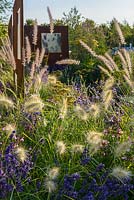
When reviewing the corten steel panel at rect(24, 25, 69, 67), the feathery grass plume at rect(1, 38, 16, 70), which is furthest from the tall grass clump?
the corten steel panel at rect(24, 25, 69, 67)

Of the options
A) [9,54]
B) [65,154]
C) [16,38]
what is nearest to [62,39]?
[16,38]

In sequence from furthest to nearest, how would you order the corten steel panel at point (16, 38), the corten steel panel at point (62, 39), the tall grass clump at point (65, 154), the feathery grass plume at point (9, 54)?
the corten steel panel at point (62, 39), the corten steel panel at point (16, 38), the feathery grass plume at point (9, 54), the tall grass clump at point (65, 154)

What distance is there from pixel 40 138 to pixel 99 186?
0.59 m

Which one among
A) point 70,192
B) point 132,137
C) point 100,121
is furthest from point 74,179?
point 100,121

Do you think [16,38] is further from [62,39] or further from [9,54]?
[62,39]

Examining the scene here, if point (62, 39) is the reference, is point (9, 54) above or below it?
above

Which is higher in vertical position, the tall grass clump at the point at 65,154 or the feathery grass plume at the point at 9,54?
the feathery grass plume at the point at 9,54

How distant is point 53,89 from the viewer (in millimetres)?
5312

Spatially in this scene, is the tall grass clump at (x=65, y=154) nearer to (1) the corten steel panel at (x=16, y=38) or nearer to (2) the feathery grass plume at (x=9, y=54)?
(2) the feathery grass plume at (x=9, y=54)

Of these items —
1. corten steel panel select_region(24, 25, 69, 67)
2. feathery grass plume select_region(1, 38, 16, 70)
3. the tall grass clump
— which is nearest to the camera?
the tall grass clump

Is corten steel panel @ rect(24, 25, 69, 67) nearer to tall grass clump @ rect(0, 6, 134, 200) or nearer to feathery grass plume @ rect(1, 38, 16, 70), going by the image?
feathery grass plume @ rect(1, 38, 16, 70)

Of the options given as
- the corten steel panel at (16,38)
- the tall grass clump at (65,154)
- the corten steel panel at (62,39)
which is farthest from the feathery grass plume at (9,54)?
the corten steel panel at (62,39)

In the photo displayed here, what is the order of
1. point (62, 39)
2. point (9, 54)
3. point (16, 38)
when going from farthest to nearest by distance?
point (62, 39) < point (16, 38) < point (9, 54)

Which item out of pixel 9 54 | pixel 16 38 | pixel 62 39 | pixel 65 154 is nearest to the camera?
pixel 65 154
